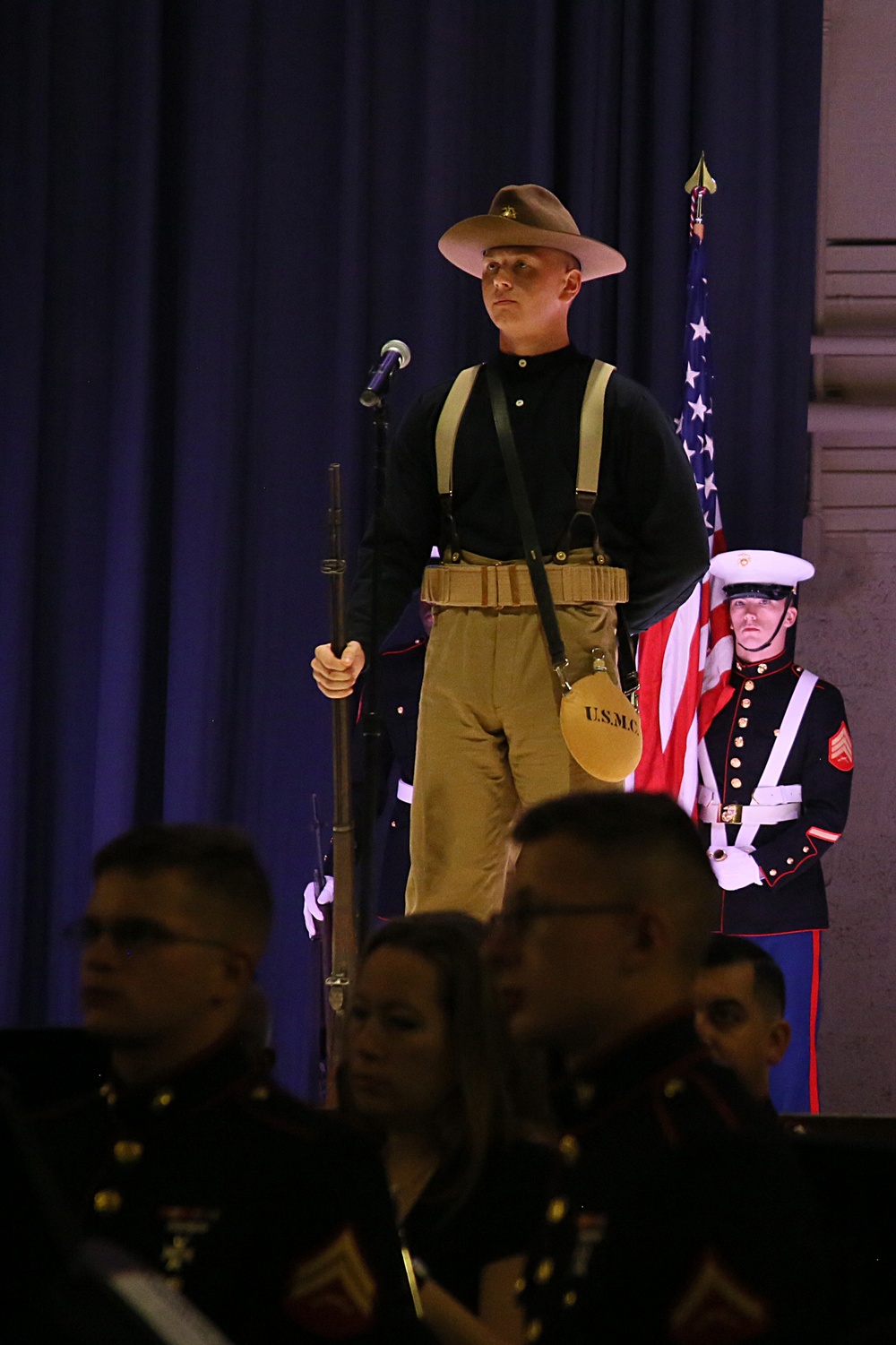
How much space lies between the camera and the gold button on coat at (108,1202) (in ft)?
4.97

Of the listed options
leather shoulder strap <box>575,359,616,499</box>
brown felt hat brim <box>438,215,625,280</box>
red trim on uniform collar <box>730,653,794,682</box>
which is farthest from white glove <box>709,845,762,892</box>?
brown felt hat brim <box>438,215,625,280</box>

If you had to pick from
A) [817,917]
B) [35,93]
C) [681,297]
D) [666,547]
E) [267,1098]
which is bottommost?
[817,917]

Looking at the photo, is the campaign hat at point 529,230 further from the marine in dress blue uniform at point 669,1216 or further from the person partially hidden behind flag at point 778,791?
the marine in dress blue uniform at point 669,1216

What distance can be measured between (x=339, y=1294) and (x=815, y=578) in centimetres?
426

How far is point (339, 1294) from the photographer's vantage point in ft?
4.58

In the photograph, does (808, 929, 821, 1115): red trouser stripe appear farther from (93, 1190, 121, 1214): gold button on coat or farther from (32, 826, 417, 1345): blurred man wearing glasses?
(93, 1190, 121, 1214): gold button on coat

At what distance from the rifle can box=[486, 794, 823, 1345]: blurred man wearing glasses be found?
1.69 meters

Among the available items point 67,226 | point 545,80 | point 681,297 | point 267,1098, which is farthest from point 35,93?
point 267,1098

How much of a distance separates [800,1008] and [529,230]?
7.81ft

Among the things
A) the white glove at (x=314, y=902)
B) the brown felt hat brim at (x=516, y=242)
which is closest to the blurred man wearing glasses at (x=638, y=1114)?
the brown felt hat brim at (x=516, y=242)

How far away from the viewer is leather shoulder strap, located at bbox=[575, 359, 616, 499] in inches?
130

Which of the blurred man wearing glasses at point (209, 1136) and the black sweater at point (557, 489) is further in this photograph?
the black sweater at point (557, 489)

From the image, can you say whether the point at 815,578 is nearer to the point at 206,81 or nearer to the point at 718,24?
the point at 718,24

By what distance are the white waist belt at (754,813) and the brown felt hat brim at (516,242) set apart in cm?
172
